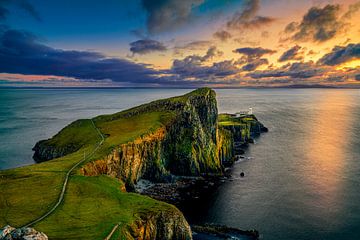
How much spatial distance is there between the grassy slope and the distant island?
190mm

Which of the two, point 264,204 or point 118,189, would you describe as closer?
point 118,189

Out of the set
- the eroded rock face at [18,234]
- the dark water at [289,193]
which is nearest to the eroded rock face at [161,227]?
the dark water at [289,193]

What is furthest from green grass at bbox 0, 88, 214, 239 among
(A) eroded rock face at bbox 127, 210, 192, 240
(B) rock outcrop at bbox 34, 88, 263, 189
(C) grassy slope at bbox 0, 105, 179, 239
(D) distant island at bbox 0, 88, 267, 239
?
(B) rock outcrop at bbox 34, 88, 263, 189

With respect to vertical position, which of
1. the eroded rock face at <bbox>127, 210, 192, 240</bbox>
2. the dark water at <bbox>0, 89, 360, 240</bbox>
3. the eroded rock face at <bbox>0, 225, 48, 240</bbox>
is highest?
the eroded rock face at <bbox>0, 225, 48, 240</bbox>

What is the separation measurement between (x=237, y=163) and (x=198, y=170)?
2720cm

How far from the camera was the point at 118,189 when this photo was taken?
81.5 m

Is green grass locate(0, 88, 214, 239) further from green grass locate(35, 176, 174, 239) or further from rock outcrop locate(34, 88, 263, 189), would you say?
rock outcrop locate(34, 88, 263, 189)

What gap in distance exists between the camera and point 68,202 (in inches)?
2719

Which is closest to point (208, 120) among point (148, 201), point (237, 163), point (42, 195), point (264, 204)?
point (237, 163)

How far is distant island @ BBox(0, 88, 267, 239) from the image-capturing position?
60469 millimetres

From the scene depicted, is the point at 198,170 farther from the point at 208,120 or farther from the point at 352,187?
the point at 352,187

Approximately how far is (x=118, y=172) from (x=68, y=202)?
1493 inches

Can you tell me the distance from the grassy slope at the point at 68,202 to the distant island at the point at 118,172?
19 cm

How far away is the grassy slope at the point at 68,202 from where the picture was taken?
57.5 m
